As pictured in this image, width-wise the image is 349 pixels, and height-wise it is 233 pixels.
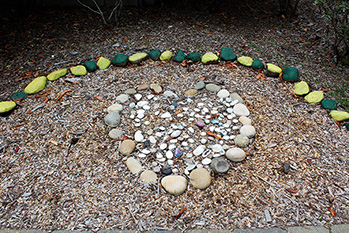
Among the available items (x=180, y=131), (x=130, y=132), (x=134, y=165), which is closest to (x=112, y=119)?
(x=130, y=132)

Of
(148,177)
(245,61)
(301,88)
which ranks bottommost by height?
(148,177)

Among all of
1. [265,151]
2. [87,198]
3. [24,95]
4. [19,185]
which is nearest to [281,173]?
[265,151]

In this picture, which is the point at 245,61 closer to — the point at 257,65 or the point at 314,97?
the point at 257,65

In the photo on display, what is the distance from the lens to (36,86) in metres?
2.87

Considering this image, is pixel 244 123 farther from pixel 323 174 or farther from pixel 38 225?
pixel 38 225

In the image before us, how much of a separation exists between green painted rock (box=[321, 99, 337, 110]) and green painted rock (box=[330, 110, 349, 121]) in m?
0.07

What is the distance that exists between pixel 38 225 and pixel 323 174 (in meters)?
2.20

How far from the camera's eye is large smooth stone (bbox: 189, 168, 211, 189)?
6.79ft

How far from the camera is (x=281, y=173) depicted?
216cm

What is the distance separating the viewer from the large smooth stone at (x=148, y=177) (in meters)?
2.10

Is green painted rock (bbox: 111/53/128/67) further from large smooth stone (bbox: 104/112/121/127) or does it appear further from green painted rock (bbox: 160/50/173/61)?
large smooth stone (bbox: 104/112/121/127)

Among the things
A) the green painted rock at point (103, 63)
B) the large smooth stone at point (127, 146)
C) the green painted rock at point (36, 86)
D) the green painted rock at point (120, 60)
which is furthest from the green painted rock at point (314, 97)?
the green painted rock at point (36, 86)

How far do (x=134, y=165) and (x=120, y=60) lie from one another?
1.46 metres

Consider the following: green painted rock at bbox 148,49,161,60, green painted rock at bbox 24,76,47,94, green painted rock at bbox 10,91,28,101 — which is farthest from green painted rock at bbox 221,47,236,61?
green painted rock at bbox 10,91,28,101
